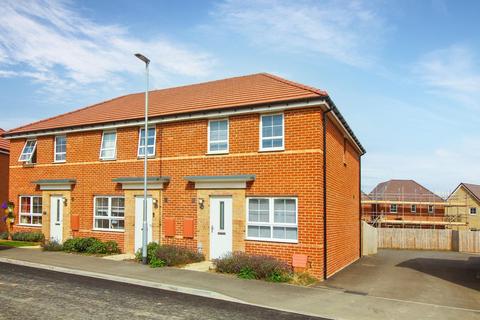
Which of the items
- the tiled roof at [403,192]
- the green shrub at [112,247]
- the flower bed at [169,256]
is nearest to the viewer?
the flower bed at [169,256]

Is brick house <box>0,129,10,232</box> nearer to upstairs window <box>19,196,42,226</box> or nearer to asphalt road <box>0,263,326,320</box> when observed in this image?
upstairs window <box>19,196,42,226</box>

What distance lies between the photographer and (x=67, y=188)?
19828 millimetres

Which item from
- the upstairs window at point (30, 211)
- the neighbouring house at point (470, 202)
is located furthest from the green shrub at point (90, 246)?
the neighbouring house at point (470, 202)

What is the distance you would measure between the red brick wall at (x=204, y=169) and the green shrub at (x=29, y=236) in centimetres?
207

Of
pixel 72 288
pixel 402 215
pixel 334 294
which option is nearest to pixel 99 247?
pixel 72 288

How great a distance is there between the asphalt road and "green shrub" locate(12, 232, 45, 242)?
8.66 meters

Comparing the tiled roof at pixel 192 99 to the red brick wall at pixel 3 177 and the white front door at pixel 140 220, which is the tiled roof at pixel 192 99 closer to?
the white front door at pixel 140 220

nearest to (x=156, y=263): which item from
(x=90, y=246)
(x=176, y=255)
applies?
(x=176, y=255)

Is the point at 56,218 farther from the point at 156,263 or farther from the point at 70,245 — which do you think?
the point at 156,263

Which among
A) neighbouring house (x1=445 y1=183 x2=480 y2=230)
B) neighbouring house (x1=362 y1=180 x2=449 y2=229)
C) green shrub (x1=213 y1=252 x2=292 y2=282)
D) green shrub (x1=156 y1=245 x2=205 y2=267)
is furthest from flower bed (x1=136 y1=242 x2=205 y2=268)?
neighbouring house (x1=445 y1=183 x2=480 y2=230)

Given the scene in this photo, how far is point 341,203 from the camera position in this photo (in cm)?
1734

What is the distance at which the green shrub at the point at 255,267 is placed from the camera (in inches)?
508

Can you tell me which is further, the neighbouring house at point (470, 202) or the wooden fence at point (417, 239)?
the neighbouring house at point (470, 202)

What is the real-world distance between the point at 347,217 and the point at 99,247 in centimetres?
1063
